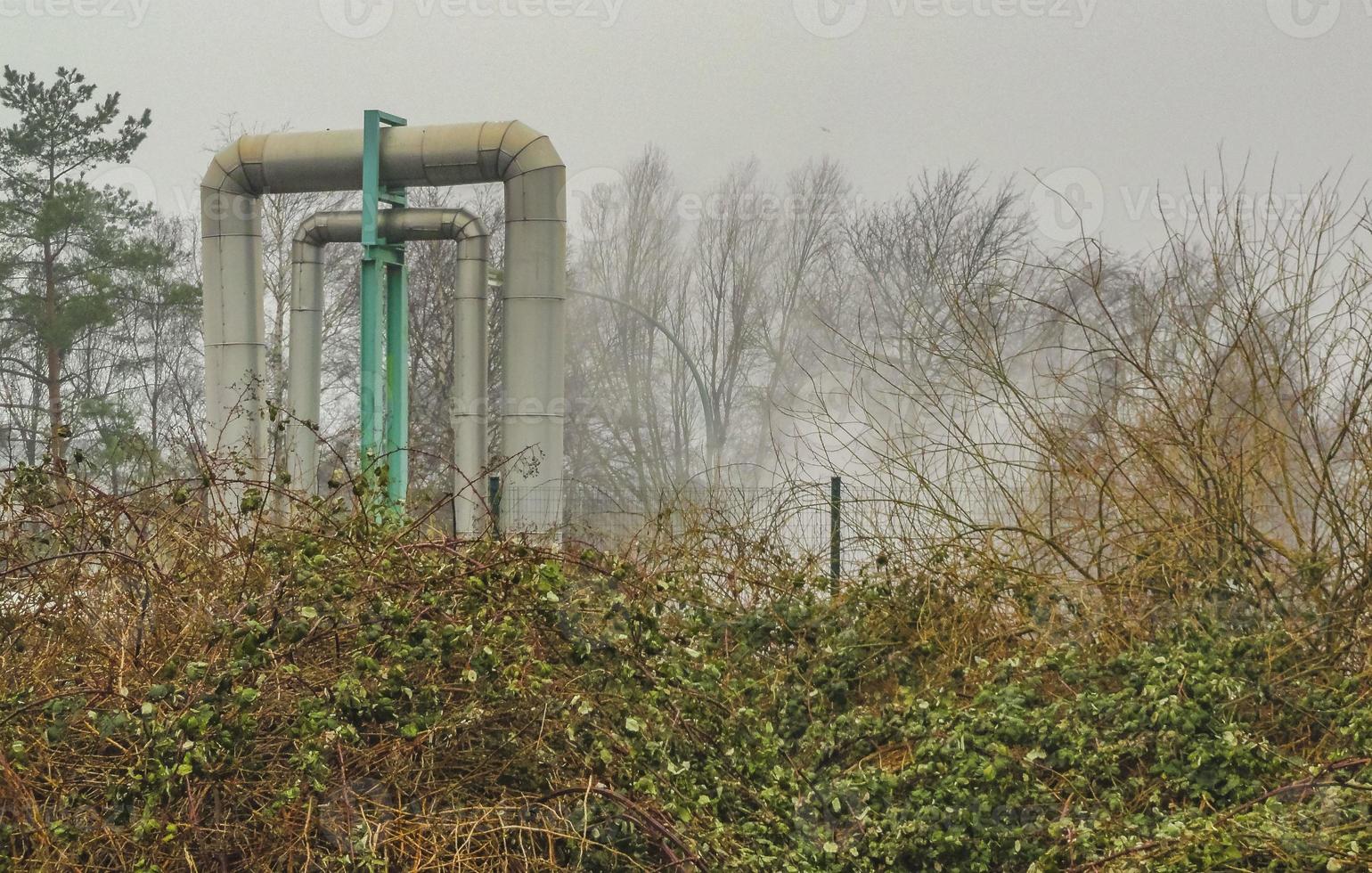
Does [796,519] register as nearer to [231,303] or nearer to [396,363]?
[396,363]

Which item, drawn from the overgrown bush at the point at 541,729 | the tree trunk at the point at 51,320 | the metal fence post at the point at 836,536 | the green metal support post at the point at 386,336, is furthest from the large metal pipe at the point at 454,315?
the overgrown bush at the point at 541,729

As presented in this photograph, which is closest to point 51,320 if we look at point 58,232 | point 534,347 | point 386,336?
point 58,232

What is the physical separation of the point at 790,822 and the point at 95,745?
2.30m

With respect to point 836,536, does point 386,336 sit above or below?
above

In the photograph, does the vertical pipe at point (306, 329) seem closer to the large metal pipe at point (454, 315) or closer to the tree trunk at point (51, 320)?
the large metal pipe at point (454, 315)

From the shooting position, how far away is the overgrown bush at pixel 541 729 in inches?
159

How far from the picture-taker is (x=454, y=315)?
48.2ft

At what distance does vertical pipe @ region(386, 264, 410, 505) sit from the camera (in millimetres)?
14781

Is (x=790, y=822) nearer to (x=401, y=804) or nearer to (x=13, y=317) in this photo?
(x=401, y=804)

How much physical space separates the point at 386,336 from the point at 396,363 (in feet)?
1.17

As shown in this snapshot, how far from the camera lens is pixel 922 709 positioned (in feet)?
18.9

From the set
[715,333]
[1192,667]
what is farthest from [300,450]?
[1192,667]

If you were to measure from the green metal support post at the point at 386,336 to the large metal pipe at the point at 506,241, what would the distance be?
0.44 metres

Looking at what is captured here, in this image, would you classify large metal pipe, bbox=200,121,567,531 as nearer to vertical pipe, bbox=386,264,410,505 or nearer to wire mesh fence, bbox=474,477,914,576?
vertical pipe, bbox=386,264,410,505
